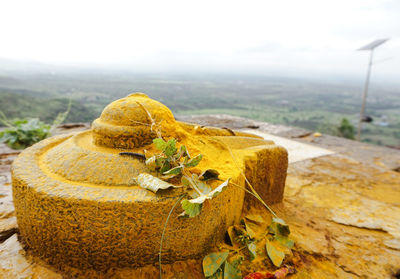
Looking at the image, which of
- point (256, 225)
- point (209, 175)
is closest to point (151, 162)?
point (209, 175)

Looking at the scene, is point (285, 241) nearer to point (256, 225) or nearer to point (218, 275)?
point (256, 225)

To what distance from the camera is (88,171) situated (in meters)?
1.50

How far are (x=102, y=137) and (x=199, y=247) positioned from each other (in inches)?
35.8

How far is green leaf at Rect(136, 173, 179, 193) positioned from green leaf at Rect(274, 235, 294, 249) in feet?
2.91

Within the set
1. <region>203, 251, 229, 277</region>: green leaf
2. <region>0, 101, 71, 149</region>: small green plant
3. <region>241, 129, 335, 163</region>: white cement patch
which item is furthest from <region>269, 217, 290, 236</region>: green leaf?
<region>0, 101, 71, 149</region>: small green plant

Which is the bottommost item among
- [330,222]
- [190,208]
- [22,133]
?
[330,222]

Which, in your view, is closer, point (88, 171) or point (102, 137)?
point (88, 171)

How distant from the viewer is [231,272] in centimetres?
142

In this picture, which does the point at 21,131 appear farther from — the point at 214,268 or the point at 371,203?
the point at 371,203

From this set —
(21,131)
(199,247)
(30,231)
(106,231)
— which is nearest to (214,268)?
(199,247)

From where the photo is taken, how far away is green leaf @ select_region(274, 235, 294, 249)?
1739 millimetres

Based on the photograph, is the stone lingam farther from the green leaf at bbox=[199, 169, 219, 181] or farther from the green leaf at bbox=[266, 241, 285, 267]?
the green leaf at bbox=[266, 241, 285, 267]

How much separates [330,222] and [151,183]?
169 centimetres

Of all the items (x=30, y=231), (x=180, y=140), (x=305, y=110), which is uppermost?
(x=180, y=140)
